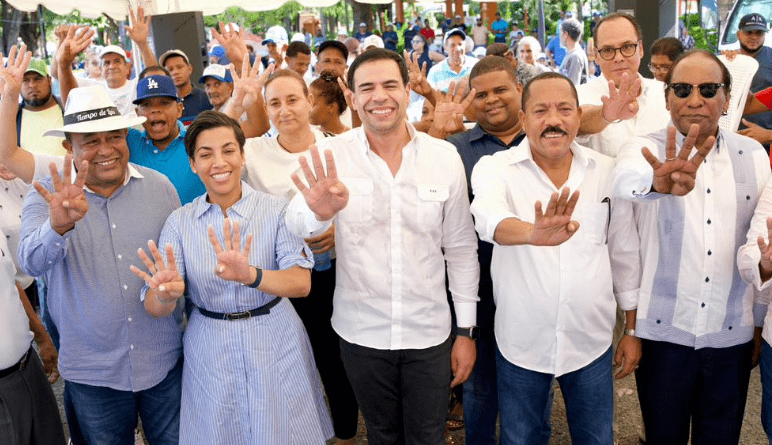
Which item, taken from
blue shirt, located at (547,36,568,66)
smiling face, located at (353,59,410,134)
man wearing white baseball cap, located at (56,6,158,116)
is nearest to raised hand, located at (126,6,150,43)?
man wearing white baseball cap, located at (56,6,158,116)

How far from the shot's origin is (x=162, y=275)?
246cm

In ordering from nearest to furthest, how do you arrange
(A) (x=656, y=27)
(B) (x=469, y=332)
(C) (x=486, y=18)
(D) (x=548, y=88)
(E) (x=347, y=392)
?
1. (D) (x=548, y=88)
2. (B) (x=469, y=332)
3. (E) (x=347, y=392)
4. (A) (x=656, y=27)
5. (C) (x=486, y=18)

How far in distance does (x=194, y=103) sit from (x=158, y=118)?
2.14 meters

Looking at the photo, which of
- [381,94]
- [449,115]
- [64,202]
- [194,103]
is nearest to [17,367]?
[64,202]

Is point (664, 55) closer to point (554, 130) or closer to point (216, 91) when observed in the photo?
point (554, 130)

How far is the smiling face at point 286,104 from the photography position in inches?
136

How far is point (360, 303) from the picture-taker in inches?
109

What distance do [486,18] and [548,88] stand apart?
27612 millimetres

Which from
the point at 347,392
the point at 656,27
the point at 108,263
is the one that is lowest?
the point at 347,392

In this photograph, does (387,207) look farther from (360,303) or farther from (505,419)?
(505,419)

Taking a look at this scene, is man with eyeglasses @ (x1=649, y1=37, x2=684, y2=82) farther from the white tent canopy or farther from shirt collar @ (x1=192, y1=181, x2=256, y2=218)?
the white tent canopy

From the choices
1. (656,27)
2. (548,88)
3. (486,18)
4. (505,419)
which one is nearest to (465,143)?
(548,88)

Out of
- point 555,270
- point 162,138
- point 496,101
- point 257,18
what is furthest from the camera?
point 257,18

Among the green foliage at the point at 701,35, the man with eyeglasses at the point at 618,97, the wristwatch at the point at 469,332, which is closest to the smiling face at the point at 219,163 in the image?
the wristwatch at the point at 469,332
